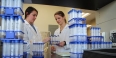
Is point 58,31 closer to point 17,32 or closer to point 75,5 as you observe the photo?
point 75,5

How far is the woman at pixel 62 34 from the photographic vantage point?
2.34 metres

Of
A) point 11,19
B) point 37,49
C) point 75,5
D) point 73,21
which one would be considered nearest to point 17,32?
point 11,19

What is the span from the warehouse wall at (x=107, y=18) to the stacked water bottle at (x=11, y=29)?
128 cm

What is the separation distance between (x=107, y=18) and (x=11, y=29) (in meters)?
1.42

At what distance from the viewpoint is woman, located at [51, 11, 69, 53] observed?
2.34 m

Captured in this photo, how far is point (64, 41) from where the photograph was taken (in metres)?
2.41

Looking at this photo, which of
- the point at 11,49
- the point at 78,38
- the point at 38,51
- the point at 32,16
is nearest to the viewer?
the point at 11,49

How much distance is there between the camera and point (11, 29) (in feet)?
3.90

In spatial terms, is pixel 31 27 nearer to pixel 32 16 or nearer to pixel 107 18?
pixel 32 16

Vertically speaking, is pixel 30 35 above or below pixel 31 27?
below

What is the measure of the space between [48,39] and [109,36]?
1087mm

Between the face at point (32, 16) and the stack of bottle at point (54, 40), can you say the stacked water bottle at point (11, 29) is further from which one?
the stack of bottle at point (54, 40)

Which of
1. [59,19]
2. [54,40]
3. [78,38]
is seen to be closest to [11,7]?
[78,38]

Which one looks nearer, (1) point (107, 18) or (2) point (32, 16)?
(1) point (107, 18)
